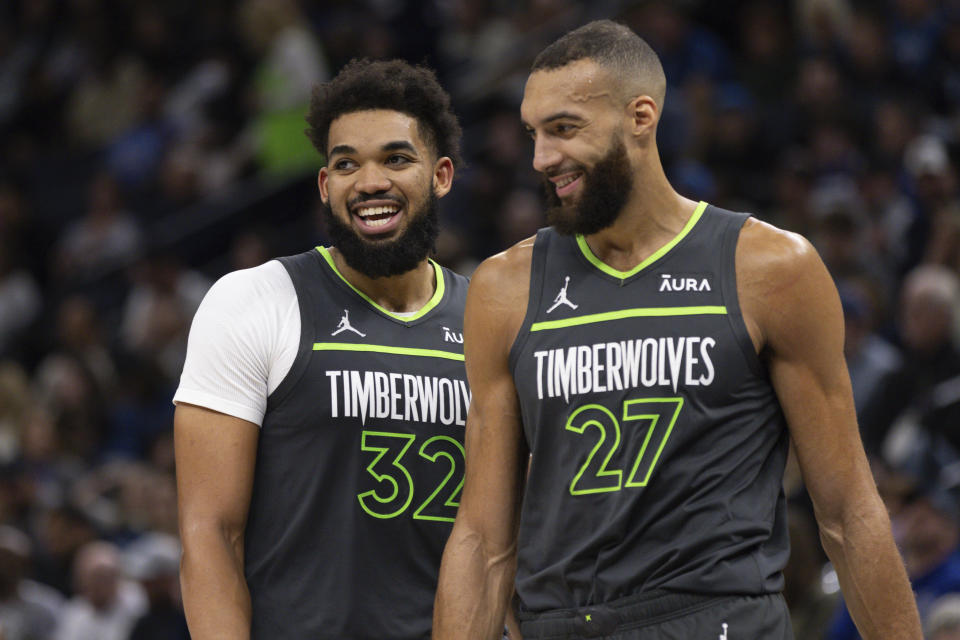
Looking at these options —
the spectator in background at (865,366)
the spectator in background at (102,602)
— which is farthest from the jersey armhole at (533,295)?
the spectator in background at (102,602)

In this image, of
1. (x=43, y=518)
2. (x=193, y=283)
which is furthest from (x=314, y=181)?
(x=43, y=518)

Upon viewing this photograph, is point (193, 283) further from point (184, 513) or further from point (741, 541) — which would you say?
point (741, 541)

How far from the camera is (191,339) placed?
4066mm

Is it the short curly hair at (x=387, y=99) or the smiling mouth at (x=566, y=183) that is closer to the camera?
the smiling mouth at (x=566, y=183)

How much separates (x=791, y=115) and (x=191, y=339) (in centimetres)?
686

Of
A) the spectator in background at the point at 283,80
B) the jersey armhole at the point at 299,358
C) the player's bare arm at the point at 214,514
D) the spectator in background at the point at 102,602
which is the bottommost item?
the spectator in background at the point at 102,602

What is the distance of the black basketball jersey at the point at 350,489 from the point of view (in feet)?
13.1

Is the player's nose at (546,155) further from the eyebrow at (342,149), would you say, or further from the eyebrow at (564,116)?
the eyebrow at (342,149)

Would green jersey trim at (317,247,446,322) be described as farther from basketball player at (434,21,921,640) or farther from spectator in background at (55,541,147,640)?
spectator in background at (55,541,147,640)

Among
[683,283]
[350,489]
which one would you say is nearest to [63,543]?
[350,489]

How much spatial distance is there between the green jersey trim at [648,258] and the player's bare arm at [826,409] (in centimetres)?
18

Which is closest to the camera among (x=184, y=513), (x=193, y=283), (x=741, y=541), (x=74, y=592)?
(x=741, y=541)

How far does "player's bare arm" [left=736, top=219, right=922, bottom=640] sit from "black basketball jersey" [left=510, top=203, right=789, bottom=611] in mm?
56

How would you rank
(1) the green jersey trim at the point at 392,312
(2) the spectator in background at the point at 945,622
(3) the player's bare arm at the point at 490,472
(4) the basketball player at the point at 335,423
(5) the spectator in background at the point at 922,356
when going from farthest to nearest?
(5) the spectator in background at the point at 922,356
(2) the spectator in background at the point at 945,622
(1) the green jersey trim at the point at 392,312
(4) the basketball player at the point at 335,423
(3) the player's bare arm at the point at 490,472
